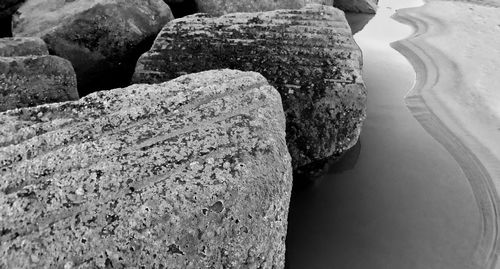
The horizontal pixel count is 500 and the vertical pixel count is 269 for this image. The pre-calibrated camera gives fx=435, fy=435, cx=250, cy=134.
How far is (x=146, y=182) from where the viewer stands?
5.50ft

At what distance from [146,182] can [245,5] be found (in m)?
2.87

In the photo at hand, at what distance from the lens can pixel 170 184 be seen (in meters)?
1.67

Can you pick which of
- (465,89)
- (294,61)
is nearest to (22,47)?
(294,61)

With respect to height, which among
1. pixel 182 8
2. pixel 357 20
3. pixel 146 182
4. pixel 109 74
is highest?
pixel 146 182

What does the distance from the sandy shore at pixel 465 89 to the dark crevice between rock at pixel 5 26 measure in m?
3.85

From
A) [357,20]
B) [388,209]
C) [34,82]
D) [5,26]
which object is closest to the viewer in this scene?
[34,82]

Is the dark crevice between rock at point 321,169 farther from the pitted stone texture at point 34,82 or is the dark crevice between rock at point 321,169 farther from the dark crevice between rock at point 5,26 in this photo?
the dark crevice between rock at point 5,26

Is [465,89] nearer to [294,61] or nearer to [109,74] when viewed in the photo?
[294,61]

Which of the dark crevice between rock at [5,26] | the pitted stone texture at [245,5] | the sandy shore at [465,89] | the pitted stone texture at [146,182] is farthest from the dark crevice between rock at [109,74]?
the sandy shore at [465,89]

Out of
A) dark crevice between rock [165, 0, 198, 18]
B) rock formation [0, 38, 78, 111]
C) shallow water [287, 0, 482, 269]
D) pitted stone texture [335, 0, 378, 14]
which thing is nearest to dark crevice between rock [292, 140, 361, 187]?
shallow water [287, 0, 482, 269]

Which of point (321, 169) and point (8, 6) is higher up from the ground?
point (8, 6)

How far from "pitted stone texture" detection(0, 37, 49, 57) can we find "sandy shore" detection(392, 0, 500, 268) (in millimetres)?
3027

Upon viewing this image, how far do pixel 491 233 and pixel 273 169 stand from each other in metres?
1.65

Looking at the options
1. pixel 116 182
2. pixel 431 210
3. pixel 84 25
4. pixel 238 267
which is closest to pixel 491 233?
pixel 431 210
